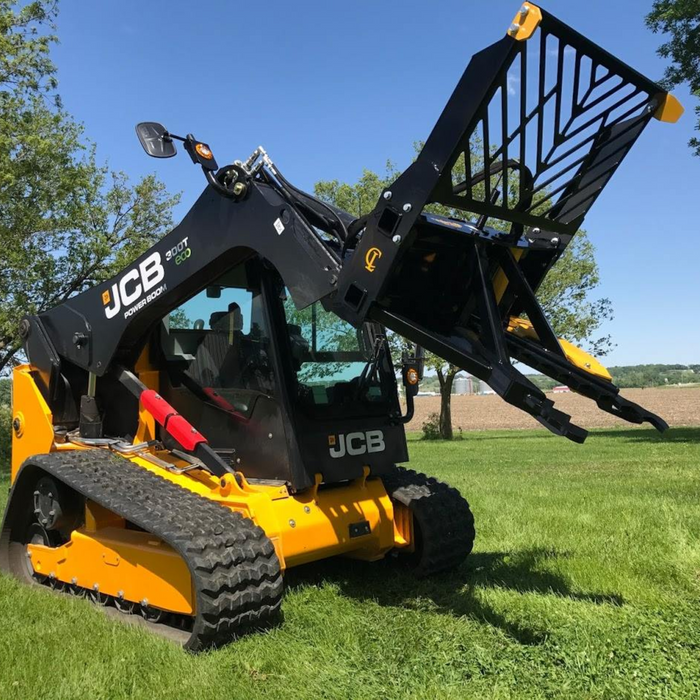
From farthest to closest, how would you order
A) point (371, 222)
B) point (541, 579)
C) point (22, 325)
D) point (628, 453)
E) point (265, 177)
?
point (628, 453)
point (22, 325)
point (541, 579)
point (265, 177)
point (371, 222)

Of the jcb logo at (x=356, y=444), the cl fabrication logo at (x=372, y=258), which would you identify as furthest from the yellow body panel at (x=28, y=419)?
the cl fabrication logo at (x=372, y=258)

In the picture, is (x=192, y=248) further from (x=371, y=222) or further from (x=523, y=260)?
(x=523, y=260)

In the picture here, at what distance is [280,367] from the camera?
483 centimetres

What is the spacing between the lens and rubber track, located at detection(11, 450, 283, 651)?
3984 millimetres

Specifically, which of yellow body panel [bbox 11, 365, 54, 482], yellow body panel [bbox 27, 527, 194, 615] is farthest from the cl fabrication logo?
yellow body panel [bbox 11, 365, 54, 482]

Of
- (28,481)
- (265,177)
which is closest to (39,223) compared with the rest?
(28,481)

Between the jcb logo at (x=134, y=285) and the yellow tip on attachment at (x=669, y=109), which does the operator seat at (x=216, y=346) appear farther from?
the yellow tip on attachment at (x=669, y=109)

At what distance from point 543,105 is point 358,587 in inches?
141

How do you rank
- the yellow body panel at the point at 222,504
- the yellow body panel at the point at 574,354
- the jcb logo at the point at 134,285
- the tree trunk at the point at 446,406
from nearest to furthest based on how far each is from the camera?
the yellow body panel at the point at 574,354, the yellow body panel at the point at 222,504, the jcb logo at the point at 134,285, the tree trunk at the point at 446,406

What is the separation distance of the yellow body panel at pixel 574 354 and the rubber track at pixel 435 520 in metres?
1.62

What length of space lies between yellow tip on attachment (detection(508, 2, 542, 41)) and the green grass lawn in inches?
122

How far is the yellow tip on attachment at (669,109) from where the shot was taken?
13.2ft

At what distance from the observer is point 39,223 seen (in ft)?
57.5

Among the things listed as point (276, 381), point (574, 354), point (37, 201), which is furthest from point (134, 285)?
point (37, 201)
